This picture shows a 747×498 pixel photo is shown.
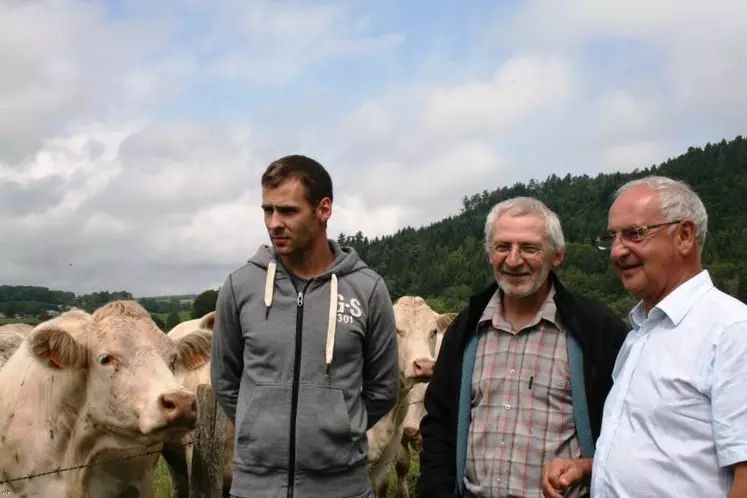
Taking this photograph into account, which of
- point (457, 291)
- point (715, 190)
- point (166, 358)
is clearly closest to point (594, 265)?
point (457, 291)

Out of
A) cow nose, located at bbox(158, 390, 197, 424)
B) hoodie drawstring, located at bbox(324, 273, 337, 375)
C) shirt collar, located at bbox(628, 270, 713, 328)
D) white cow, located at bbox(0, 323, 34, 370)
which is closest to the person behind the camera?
shirt collar, located at bbox(628, 270, 713, 328)

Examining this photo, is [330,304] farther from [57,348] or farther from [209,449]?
[57,348]

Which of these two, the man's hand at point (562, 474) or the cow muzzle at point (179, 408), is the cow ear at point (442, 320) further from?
the man's hand at point (562, 474)

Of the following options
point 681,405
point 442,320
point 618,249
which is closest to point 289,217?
point 618,249

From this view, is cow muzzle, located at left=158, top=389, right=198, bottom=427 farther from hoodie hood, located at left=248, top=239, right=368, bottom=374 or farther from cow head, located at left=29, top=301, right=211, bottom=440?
hoodie hood, located at left=248, top=239, right=368, bottom=374

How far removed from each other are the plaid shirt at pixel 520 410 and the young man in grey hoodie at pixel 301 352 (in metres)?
0.53

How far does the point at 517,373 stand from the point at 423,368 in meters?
3.93

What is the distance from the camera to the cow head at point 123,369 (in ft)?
14.5

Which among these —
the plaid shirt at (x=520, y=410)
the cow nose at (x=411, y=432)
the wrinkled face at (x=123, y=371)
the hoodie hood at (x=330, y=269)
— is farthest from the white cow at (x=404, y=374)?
the plaid shirt at (x=520, y=410)

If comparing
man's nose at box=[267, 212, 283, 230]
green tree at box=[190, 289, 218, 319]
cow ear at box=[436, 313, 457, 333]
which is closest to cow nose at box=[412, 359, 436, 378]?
cow ear at box=[436, 313, 457, 333]

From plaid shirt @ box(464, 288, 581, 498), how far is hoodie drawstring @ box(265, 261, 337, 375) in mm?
675

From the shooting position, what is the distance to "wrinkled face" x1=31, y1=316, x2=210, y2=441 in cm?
447

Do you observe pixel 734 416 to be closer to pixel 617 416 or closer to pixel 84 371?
pixel 617 416

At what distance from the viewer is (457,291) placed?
3398 inches
